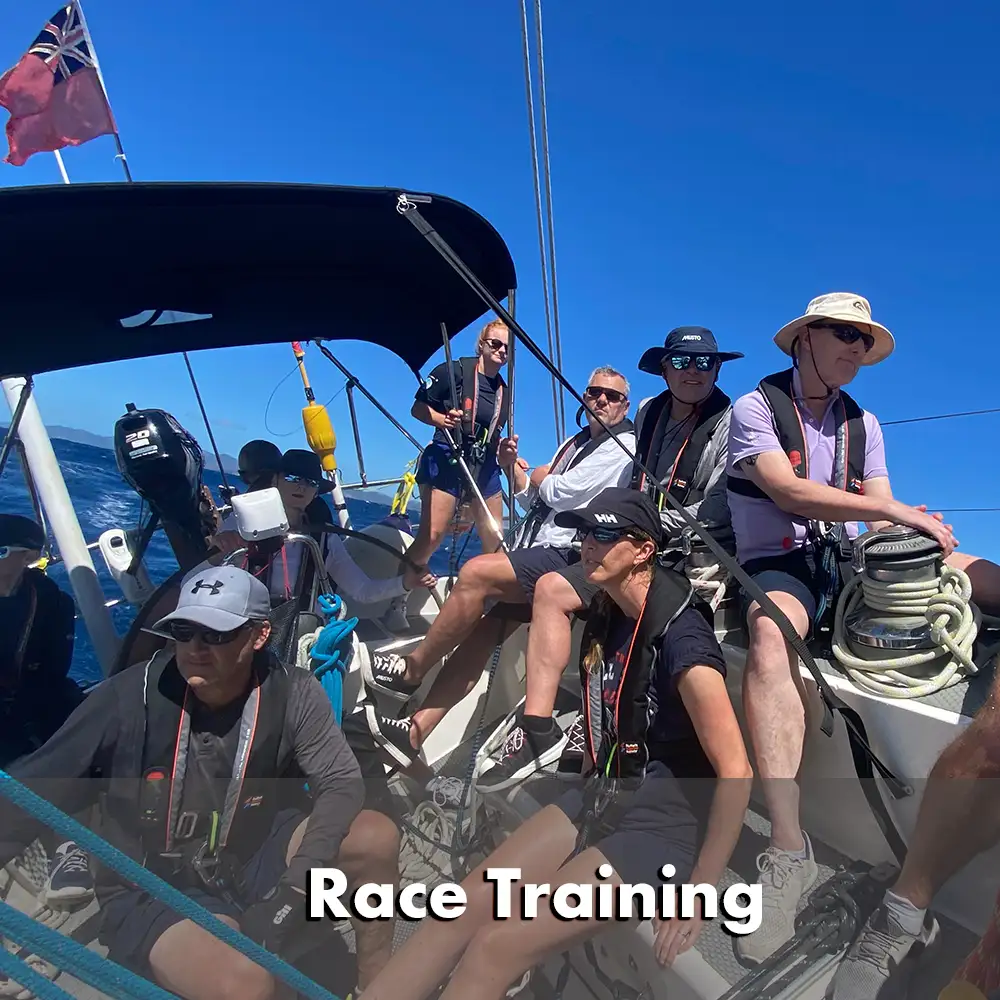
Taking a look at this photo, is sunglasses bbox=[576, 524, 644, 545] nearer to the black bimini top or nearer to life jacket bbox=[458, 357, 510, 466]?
the black bimini top

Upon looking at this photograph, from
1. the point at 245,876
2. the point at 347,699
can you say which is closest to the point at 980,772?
the point at 245,876

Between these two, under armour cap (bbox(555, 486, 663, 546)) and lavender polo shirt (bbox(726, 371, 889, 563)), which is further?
lavender polo shirt (bbox(726, 371, 889, 563))

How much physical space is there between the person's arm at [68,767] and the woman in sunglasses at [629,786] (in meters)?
0.94

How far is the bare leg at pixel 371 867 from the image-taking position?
6.50 feet

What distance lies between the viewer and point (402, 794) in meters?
2.95

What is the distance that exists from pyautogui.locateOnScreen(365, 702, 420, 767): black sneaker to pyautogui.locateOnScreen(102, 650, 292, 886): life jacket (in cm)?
98

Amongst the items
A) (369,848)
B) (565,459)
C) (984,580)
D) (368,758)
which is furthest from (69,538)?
(984,580)

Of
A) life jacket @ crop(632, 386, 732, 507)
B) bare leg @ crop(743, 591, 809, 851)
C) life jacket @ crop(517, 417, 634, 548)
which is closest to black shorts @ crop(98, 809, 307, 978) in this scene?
bare leg @ crop(743, 591, 809, 851)

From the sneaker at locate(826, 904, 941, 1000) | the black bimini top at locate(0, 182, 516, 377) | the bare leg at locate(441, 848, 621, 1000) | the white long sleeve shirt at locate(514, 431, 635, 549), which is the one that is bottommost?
the sneaker at locate(826, 904, 941, 1000)

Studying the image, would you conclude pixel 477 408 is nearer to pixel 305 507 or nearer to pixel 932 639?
pixel 305 507

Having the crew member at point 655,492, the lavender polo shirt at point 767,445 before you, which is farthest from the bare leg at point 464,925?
the lavender polo shirt at point 767,445

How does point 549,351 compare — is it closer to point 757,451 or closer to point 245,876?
point 757,451

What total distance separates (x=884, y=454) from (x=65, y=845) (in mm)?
3107

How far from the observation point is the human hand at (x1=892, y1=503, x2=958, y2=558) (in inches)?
79.7
